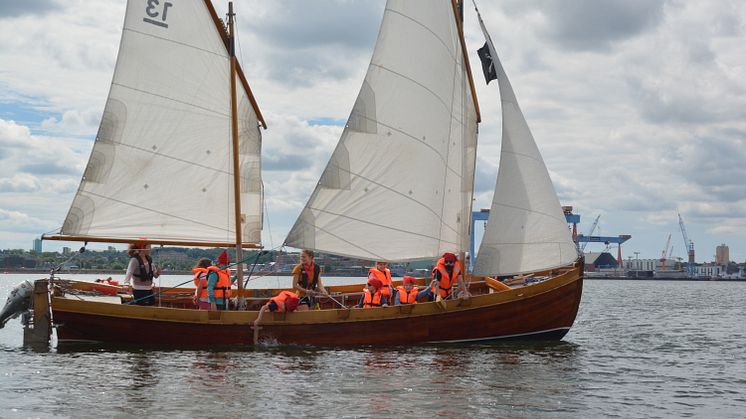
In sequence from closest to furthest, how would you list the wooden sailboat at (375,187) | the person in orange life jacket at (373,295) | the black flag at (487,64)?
the wooden sailboat at (375,187) < the person in orange life jacket at (373,295) < the black flag at (487,64)

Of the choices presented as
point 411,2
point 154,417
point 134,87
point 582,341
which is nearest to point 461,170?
point 411,2

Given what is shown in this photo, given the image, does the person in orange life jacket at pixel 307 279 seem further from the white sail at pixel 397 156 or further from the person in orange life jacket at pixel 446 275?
the person in orange life jacket at pixel 446 275

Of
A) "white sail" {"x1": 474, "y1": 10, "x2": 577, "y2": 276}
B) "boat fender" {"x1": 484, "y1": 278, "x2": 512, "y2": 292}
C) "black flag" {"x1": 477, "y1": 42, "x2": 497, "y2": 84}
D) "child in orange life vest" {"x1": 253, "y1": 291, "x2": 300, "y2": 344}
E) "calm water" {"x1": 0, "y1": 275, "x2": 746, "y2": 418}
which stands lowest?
"calm water" {"x1": 0, "y1": 275, "x2": 746, "y2": 418}

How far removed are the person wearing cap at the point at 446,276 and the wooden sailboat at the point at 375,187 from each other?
478 millimetres

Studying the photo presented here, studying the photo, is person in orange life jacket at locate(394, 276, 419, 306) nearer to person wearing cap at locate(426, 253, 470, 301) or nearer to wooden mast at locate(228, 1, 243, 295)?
person wearing cap at locate(426, 253, 470, 301)

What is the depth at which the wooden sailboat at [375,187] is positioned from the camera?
1156 inches

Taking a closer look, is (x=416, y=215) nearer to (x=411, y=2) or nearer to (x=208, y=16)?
(x=411, y=2)

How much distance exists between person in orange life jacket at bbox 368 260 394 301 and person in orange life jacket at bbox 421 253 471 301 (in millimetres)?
1447

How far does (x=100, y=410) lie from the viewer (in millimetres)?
19141

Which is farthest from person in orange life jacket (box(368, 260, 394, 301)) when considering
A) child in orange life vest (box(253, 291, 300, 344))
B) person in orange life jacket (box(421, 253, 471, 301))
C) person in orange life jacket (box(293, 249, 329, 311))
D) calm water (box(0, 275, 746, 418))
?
child in orange life vest (box(253, 291, 300, 344))

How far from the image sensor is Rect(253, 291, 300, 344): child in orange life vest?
28.5 m

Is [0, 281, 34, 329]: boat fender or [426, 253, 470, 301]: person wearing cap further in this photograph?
[426, 253, 470, 301]: person wearing cap

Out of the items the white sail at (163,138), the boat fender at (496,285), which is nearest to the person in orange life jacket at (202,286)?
the white sail at (163,138)

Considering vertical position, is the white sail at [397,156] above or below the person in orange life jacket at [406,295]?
above
